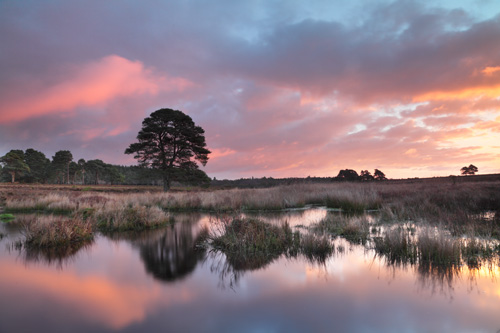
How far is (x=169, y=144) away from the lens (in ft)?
119

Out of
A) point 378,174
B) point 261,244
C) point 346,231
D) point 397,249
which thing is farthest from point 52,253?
point 378,174

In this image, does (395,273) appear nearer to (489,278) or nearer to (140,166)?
(489,278)

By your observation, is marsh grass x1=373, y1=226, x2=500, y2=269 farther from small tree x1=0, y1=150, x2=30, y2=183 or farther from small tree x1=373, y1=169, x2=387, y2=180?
small tree x1=0, y1=150, x2=30, y2=183

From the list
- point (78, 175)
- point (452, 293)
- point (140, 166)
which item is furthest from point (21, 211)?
point (78, 175)

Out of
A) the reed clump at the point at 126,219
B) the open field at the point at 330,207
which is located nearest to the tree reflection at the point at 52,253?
the open field at the point at 330,207

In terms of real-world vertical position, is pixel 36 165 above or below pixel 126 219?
above

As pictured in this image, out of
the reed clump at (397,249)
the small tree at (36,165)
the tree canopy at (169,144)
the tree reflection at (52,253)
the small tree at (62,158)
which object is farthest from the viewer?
the small tree at (36,165)

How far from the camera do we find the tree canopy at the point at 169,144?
34.6 meters

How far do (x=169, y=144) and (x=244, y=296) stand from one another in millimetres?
33121

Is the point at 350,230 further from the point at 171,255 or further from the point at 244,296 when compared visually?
the point at 171,255

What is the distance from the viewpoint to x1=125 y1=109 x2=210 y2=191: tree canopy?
34.6 metres

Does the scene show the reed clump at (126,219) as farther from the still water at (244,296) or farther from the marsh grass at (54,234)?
the still water at (244,296)

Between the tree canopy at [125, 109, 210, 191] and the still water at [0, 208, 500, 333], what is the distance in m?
26.9

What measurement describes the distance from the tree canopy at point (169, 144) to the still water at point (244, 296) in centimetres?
2695
